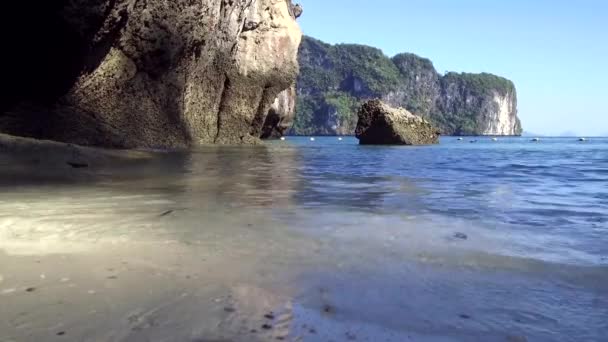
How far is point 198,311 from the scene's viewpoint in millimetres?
1825

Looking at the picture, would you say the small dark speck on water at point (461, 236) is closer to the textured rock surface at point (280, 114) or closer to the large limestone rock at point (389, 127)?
the large limestone rock at point (389, 127)

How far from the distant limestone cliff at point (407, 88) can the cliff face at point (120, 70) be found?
4866 inches

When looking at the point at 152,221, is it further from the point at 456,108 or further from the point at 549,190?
the point at 456,108

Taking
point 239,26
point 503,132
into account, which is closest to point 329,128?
point 503,132

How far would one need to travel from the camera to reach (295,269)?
2.40 metres

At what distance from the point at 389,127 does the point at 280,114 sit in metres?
12.1

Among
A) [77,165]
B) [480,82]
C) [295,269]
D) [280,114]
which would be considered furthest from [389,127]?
[480,82]

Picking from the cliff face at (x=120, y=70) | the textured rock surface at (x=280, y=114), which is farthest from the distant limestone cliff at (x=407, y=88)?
the cliff face at (x=120, y=70)

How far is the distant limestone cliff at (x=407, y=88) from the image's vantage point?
150 m

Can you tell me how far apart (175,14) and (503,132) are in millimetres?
159988

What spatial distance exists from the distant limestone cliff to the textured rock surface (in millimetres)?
95441

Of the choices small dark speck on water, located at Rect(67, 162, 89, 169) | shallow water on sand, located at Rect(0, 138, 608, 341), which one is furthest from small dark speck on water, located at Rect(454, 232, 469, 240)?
small dark speck on water, located at Rect(67, 162, 89, 169)

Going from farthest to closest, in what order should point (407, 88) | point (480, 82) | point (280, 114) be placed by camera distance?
point (480, 82), point (407, 88), point (280, 114)

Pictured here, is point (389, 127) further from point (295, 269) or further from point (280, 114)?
point (295, 269)
